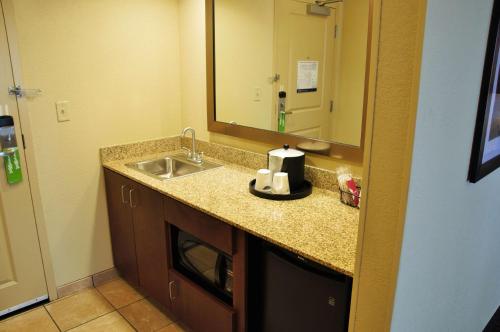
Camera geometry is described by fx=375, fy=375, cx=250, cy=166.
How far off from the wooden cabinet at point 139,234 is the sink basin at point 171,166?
0.23 m

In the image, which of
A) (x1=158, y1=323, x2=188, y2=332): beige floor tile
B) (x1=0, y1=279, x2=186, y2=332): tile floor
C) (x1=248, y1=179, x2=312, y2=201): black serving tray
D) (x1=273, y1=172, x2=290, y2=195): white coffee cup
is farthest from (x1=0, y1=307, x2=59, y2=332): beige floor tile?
(x1=273, y1=172, x2=290, y2=195): white coffee cup

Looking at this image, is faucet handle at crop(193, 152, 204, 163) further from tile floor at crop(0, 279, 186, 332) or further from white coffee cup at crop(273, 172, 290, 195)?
tile floor at crop(0, 279, 186, 332)

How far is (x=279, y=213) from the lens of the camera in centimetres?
169

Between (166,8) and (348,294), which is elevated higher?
(166,8)

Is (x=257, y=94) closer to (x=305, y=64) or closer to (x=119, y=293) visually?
(x=305, y=64)

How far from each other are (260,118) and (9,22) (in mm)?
1479

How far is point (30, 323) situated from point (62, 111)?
1289mm

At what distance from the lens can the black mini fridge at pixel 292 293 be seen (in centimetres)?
133

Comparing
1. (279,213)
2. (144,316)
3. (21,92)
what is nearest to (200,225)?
(279,213)

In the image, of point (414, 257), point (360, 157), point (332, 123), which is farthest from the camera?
point (332, 123)

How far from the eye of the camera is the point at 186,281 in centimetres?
201

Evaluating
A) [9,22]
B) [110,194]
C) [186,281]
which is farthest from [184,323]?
[9,22]

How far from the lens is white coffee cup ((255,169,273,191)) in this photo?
1932mm

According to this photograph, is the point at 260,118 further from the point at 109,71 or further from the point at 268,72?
the point at 109,71
